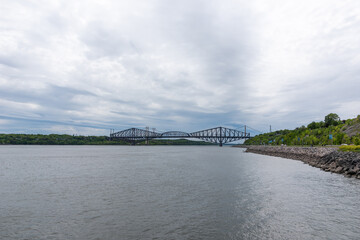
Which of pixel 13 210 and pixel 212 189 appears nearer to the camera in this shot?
pixel 13 210

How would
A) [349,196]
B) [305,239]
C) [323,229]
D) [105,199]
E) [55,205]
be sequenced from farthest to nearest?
1. [349,196]
2. [105,199]
3. [55,205]
4. [323,229]
5. [305,239]

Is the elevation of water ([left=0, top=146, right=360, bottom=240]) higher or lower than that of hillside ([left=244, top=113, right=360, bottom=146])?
lower

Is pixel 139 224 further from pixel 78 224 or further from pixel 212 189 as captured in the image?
pixel 212 189

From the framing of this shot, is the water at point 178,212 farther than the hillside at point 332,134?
No

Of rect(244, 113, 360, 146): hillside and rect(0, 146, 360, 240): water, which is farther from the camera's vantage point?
rect(244, 113, 360, 146): hillside

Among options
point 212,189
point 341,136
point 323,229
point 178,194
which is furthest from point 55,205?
point 341,136

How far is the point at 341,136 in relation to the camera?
223 feet

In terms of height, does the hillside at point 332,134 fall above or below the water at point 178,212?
above

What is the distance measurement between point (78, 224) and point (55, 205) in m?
4.80

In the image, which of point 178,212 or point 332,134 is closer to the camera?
point 178,212

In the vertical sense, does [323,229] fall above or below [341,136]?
below

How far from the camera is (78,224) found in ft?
40.8

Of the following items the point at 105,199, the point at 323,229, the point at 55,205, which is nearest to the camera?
the point at 323,229

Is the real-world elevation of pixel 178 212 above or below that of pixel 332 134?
below
